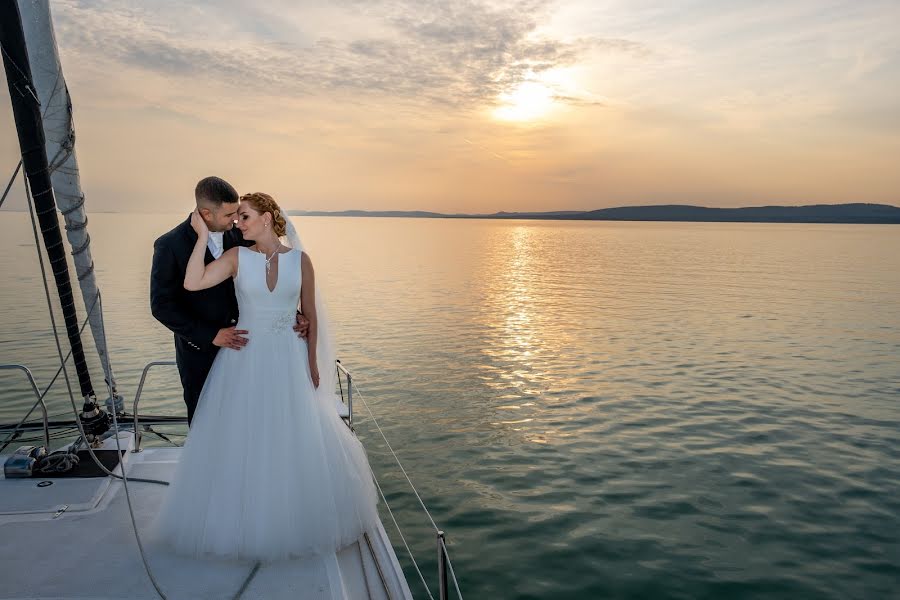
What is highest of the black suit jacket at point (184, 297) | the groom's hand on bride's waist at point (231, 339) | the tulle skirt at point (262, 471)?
the black suit jacket at point (184, 297)

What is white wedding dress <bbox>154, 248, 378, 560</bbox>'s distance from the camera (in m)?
4.18

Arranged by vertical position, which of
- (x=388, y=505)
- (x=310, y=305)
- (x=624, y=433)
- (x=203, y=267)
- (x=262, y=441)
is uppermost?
(x=203, y=267)

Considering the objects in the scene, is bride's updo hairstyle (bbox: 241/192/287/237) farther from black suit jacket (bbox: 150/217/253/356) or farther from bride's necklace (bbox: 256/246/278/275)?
black suit jacket (bbox: 150/217/253/356)

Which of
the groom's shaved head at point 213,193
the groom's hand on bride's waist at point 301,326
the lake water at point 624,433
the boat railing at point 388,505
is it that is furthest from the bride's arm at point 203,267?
the lake water at point 624,433

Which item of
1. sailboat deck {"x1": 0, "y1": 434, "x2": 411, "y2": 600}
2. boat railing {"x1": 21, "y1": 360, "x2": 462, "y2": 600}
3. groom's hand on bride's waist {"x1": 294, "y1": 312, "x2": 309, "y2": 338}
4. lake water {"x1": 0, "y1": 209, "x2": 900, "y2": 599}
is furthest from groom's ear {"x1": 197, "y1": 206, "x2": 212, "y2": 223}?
lake water {"x1": 0, "y1": 209, "x2": 900, "y2": 599}

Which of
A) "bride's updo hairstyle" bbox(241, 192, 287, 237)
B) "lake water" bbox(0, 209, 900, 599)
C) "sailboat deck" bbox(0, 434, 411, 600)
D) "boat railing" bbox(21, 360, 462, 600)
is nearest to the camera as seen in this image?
"boat railing" bbox(21, 360, 462, 600)

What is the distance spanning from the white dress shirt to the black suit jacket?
0.05 meters

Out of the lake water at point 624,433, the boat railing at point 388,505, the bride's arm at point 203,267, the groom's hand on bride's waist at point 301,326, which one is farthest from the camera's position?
the lake water at point 624,433

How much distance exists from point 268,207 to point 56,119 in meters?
2.58

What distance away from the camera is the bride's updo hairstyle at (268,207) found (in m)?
4.30

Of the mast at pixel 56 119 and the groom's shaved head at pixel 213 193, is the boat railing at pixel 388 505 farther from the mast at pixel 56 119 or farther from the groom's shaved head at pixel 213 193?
the groom's shaved head at pixel 213 193

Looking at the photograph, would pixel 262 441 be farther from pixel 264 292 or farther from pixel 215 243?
pixel 215 243

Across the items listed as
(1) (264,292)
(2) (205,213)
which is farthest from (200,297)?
(2) (205,213)

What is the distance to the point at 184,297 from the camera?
452 cm
